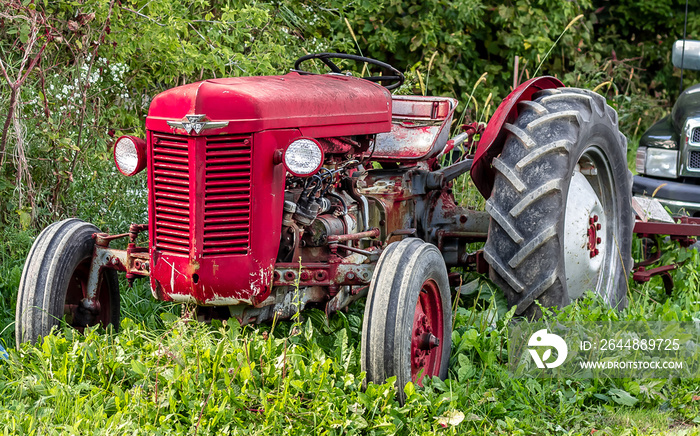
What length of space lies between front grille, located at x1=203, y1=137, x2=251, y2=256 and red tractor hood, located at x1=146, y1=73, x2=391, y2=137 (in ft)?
0.24

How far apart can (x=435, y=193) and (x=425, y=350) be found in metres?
1.40

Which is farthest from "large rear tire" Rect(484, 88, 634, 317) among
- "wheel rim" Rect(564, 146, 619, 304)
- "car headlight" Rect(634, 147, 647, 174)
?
"car headlight" Rect(634, 147, 647, 174)

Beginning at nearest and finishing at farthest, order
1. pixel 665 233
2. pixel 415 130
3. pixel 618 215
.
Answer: pixel 415 130, pixel 618 215, pixel 665 233

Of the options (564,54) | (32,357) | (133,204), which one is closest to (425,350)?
(32,357)

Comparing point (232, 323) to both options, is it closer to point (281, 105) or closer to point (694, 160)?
point (281, 105)

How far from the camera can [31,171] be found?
17.2 ft

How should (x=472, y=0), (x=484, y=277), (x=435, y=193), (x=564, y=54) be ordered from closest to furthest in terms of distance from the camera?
1. (x=484, y=277)
2. (x=435, y=193)
3. (x=472, y=0)
4. (x=564, y=54)

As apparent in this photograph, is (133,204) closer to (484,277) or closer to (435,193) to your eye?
(435,193)

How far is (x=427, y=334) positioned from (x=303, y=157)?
3.01 ft

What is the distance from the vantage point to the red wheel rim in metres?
3.51

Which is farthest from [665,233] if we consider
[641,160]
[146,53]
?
[146,53]

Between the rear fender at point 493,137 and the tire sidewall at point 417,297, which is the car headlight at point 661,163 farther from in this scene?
the tire sidewall at point 417,297

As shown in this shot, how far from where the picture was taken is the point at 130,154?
3553 millimetres

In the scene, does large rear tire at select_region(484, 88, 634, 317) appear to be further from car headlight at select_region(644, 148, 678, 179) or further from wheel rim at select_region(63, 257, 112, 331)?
wheel rim at select_region(63, 257, 112, 331)
